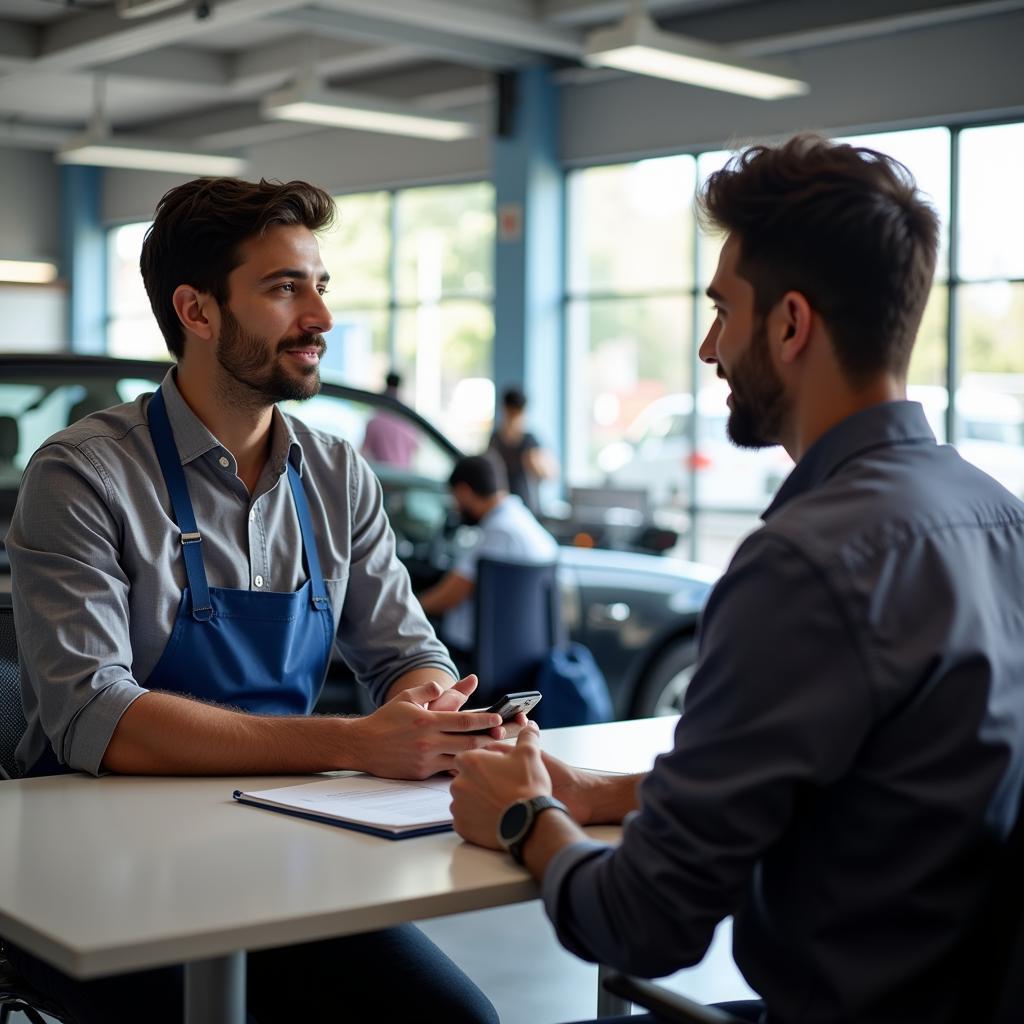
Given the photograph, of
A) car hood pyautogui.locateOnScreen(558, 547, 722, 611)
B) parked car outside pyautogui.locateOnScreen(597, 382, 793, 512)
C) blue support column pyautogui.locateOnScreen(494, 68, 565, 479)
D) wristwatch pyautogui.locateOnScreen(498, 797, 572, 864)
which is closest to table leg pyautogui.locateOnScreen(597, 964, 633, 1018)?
wristwatch pyautogui.locateOnScreen(498, 797, 572, 864)

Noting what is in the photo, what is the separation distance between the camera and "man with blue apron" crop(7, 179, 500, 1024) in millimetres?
1812

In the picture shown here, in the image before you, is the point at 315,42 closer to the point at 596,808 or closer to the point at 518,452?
the point at 518,452

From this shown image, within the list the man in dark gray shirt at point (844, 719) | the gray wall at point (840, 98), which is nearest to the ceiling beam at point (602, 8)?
the gray wall at point (840, 98)

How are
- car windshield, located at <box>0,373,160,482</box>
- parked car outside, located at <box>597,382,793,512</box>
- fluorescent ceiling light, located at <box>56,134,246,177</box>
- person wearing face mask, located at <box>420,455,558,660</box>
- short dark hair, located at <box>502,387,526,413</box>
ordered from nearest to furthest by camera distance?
1. car windshield, located at <box>0,373,160,482</box>
2. person wearing face mask, located at <box>420,455,558,660</box>
3. short dark hair, located at <box>502,387,526,413</box>
4. parked car outside, located at <box>597,382,793,512</box>
5. fluorescent ceiling light, located at <box>56,134,246,177</box>

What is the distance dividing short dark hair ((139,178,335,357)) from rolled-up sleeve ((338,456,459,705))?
0.38 m

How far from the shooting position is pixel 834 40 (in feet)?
28.7

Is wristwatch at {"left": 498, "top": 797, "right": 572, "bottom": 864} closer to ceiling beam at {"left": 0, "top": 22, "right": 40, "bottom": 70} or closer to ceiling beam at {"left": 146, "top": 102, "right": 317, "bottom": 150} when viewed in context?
ceiling beam at {"left": 0, "top": 22, "right": 40, "bottom": 70}

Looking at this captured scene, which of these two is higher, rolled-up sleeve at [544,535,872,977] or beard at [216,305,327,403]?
beard at [216,305,327,403]

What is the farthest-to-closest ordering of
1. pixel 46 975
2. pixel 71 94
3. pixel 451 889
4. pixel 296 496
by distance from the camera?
pixel 71 94, pixel 296 496, pixel 46 975, pixel 451 889

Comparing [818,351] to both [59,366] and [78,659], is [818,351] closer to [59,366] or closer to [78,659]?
[78,659]

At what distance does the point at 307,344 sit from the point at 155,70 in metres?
9.94

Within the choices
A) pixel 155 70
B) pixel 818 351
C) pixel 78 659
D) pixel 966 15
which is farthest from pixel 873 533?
pixel 155 70

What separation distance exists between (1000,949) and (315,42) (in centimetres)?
999

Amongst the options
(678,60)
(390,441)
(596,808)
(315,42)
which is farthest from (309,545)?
(315,42)
